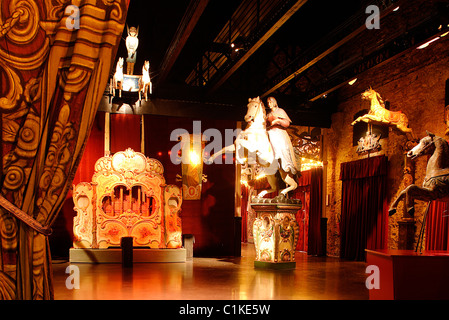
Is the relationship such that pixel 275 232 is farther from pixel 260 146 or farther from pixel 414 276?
pixel 414 276

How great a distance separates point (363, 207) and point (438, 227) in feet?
7.27

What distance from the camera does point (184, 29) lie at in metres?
6.26

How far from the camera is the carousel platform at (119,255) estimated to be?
7.86 metres

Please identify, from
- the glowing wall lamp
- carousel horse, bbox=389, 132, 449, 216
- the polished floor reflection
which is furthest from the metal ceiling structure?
the polished floor reflection

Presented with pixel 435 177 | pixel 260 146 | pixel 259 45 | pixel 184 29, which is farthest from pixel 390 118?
pixel 184 29

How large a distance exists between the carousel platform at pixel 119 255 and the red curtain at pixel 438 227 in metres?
4.46

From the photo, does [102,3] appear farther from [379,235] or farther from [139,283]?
[379,235]

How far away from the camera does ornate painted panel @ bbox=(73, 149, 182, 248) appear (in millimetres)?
8102

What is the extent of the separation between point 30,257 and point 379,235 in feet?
26.4

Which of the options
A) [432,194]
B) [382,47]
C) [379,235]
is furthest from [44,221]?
[379,235]

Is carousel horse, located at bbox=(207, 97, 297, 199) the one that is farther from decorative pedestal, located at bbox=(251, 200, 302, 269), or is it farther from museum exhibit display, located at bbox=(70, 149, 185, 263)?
museum exhibit display, located at bbox=(70, 149, 185, 263)

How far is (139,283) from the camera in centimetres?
539

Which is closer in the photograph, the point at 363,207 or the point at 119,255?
the point at 119,255

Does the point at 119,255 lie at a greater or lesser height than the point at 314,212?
lesser
